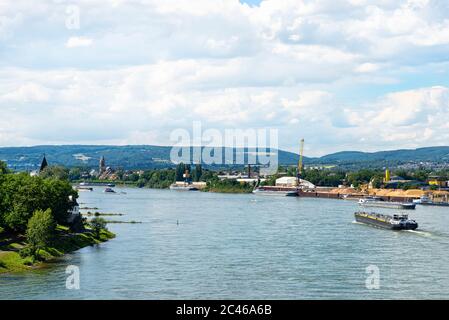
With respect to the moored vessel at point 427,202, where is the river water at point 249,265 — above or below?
below

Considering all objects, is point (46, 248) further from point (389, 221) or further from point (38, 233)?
point (389, 221)

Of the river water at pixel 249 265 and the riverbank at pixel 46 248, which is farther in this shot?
the riverbank at pixel 46 248

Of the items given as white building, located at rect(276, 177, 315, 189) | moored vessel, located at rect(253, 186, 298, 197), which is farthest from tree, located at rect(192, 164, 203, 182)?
moored vessel, located at rect(253, 186, 298, 197)

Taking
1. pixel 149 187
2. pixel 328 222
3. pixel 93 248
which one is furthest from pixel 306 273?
pixel 149 187

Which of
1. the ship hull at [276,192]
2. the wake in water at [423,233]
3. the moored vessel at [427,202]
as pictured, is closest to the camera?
the wake in water at [423,233]

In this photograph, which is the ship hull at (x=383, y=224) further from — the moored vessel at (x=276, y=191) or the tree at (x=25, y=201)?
the moored vessel at (x=276, y=191)

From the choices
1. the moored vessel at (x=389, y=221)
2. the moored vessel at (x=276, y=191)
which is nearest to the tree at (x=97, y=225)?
the moored vessel at (x=389, y=221)

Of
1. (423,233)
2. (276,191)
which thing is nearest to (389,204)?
(276,191)

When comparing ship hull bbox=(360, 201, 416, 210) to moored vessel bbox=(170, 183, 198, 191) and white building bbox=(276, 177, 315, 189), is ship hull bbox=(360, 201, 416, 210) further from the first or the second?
moored vessel bbox=(170, 183, 198, 191)
